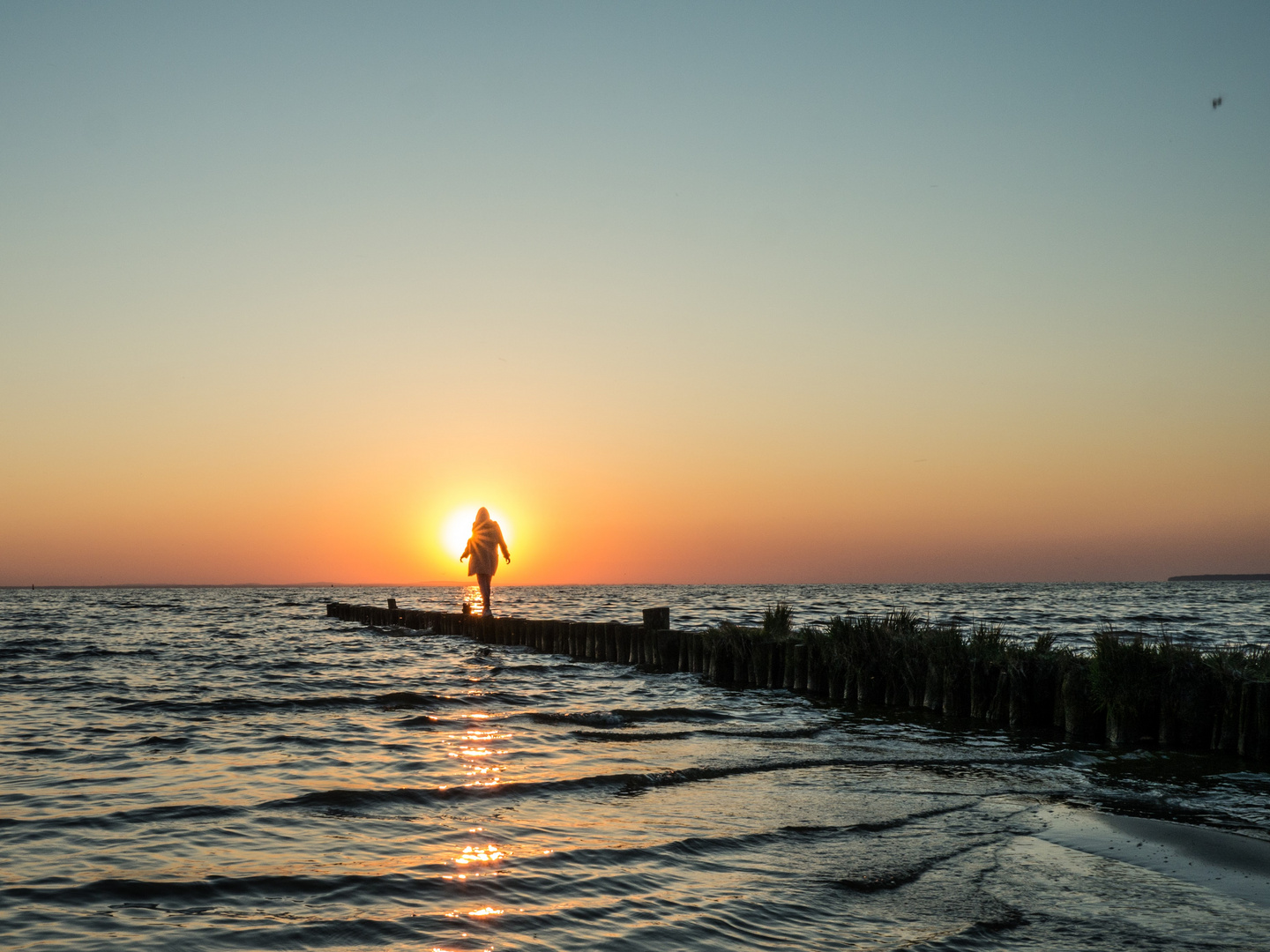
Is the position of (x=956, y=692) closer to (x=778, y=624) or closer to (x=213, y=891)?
(x=778, y=624)

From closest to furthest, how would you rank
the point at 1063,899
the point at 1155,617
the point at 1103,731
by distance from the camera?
the point at 1063,899 → the point at 1103,731 → the point at 1155,617

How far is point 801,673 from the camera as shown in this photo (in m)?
14.4

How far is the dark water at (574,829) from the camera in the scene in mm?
4422

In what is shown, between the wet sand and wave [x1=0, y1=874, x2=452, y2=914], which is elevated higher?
the wet sand

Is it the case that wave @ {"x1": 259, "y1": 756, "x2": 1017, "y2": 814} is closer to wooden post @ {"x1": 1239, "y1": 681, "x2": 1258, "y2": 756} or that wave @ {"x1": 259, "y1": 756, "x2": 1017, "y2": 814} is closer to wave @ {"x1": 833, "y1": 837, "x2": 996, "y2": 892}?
wooden post @ {"x1": 1239, "y1": 681, "x2": 1258, "y2": 756}

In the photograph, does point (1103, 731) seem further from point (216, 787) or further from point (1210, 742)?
point (216, 787)

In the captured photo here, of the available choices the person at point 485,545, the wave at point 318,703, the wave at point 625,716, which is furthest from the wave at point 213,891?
the person at point 485,545

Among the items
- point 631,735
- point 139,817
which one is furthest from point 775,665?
point 139,817

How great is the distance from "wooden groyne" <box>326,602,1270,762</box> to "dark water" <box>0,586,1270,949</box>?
0.61 m

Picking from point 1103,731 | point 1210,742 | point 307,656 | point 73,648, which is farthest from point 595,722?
point 73,648

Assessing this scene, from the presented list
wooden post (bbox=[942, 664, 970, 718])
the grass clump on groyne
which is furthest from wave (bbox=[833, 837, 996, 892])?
wooden post (bbox=[942, 664, 970, 718])

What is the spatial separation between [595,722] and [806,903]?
6.73m

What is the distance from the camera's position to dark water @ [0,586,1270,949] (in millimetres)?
4422

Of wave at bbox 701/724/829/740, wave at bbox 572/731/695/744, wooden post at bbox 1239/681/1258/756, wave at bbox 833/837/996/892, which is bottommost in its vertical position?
wave at bbox 572/731/695/744
